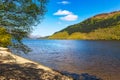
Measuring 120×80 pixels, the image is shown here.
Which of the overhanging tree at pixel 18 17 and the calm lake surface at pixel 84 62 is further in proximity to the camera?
the calm lake surface at pixel 84 62

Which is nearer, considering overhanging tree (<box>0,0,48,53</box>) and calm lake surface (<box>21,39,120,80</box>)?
overhanging tree (<box>0,0,48,53</box>)

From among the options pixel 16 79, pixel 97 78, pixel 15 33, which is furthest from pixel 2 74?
pixel 97 78

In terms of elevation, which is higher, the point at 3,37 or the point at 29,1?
the point at 29,1

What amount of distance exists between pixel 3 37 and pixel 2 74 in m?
8.78

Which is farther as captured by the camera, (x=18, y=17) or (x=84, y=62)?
(x=84, y=62)

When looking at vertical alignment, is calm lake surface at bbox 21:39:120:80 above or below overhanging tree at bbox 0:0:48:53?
below

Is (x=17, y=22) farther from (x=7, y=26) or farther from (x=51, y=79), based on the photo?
(x=51, y=79)

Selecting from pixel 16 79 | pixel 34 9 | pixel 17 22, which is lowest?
pixel 16 79

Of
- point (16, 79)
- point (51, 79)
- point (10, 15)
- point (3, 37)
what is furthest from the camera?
point (51, 79)

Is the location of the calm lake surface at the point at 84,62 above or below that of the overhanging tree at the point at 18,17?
below

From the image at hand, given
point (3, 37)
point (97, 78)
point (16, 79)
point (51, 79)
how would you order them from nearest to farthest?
point (3, 37) < point (16, 79) < point (51, 79) < point (97, 78)

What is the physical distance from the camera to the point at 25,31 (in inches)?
685

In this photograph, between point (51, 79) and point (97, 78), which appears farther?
point (97, 78)

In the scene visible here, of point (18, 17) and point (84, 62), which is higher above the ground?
point (18, 17)
